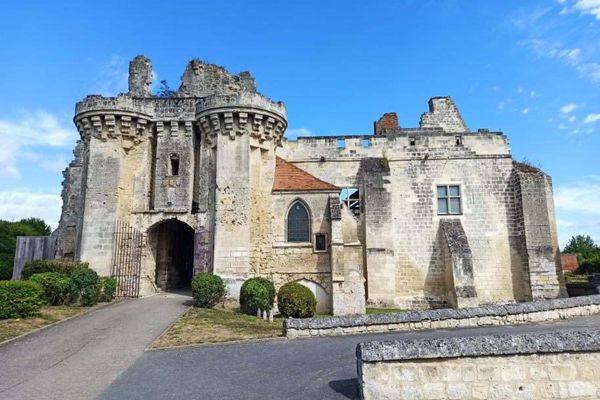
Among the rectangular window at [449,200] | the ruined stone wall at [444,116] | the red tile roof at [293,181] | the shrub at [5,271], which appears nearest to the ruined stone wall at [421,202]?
the rectangular window at [449,200]

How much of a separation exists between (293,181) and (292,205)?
1.20 meters

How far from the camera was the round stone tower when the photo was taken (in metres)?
17.5

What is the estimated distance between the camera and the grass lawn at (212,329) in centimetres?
1009

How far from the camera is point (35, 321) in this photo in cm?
1192

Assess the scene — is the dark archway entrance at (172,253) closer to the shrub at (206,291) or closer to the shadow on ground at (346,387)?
the shrub at (206,291)

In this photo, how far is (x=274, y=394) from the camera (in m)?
6.11

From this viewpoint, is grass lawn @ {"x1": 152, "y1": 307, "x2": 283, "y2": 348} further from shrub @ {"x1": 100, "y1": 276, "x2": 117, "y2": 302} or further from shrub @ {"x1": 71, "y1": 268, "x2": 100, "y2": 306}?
shrub @ {"x1": 100, "y1": 276, "x2": 117, "y2": 302}

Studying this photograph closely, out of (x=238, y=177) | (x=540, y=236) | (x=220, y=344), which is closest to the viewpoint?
(x=220, y=344)

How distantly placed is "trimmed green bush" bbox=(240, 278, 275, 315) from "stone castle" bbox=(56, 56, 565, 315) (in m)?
1.41

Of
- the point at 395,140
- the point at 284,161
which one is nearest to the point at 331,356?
the point at 284,161

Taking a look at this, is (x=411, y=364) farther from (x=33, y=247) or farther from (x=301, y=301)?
(x=33, y=247)

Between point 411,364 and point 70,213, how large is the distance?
21.9 m

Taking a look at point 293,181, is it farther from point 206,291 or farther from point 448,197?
point 448,197

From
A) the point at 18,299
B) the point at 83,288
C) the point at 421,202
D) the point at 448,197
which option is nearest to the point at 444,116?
the point at 448,197
